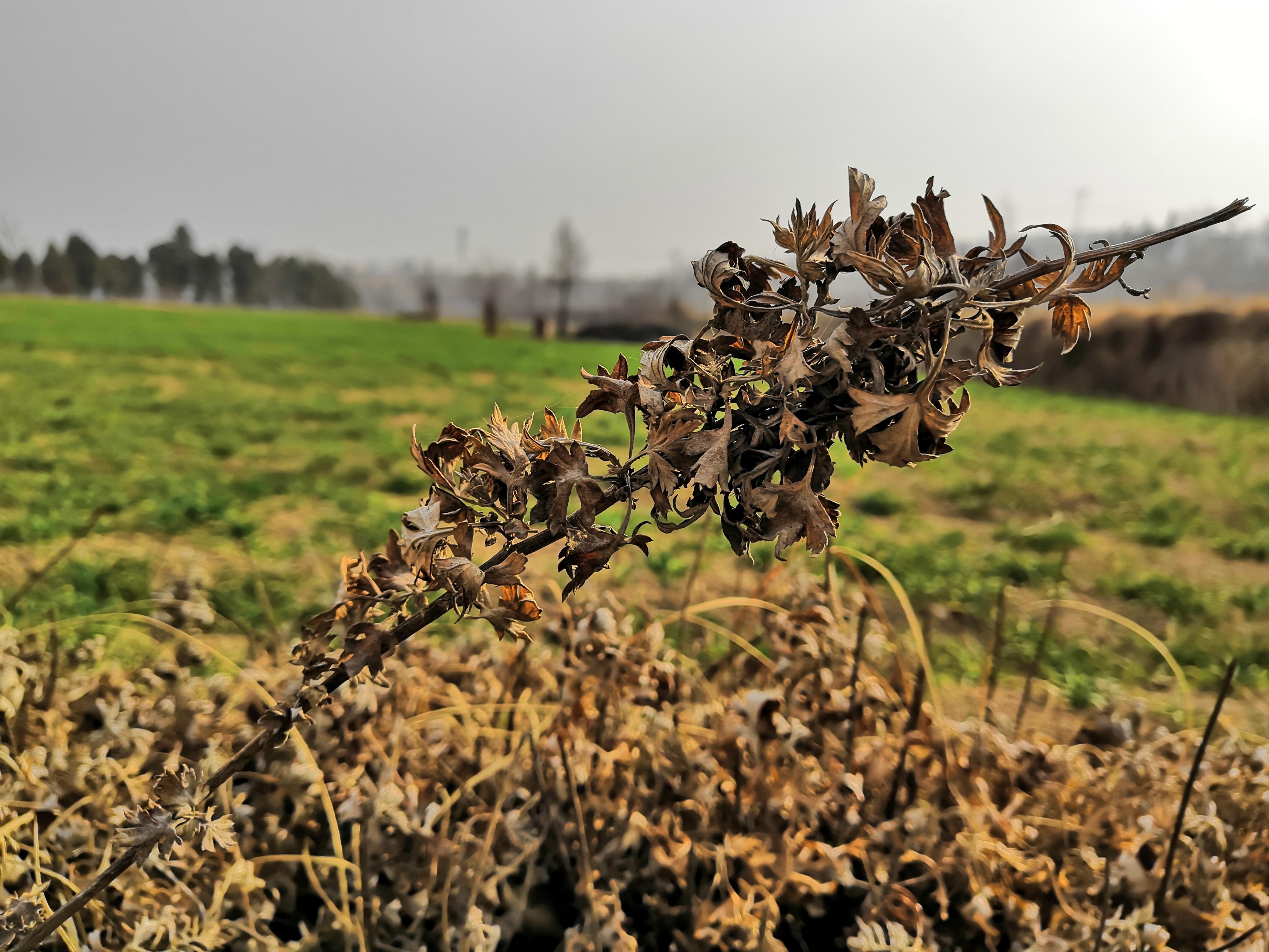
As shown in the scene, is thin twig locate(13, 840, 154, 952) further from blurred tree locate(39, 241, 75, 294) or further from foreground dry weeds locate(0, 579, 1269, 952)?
blurred tree locate(39, 241, 75, 294)

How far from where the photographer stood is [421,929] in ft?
4.93

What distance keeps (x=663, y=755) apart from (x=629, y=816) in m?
0.15

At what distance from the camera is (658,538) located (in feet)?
16.5

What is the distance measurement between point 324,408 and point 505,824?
405 inches

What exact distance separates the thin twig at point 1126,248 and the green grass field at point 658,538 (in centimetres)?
41

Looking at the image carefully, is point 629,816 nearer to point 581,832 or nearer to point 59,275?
point 581,832

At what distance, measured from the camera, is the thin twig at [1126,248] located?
24.2 inches

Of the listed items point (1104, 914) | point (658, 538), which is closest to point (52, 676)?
point (1104, 914)

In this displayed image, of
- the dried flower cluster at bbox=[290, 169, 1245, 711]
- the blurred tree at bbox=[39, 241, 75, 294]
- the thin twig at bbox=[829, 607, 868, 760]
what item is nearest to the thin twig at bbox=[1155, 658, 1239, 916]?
the thin twig at bbox=[829, 607, 868, 760]

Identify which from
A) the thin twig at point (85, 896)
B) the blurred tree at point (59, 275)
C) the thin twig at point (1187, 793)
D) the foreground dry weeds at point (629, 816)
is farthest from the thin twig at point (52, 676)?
the blurred tree at point (59, 275)

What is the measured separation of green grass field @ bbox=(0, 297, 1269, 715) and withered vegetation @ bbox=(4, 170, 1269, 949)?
0.56 ft

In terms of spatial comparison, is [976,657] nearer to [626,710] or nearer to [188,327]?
[626,710]

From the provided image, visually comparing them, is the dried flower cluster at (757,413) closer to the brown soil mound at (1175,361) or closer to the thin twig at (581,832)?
the thin twig at (581,832)

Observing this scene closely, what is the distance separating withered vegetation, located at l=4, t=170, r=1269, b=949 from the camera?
0.72m
